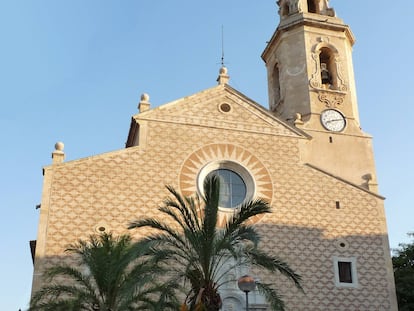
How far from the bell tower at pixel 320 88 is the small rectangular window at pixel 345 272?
395cm

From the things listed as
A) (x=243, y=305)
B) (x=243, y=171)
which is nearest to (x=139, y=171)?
(x=243, y=171)

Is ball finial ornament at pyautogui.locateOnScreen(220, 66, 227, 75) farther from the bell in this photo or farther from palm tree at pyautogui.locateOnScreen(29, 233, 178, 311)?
palm tree at pyautogui.locateOnScreen(29, 233, 178, 311)

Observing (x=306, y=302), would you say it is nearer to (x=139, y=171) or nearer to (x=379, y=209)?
(x=379, y=209)

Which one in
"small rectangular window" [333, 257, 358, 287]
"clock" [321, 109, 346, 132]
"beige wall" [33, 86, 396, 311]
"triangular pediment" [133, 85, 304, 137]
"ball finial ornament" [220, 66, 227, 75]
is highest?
"ball finial ornament" [220, 66, 227, 75]

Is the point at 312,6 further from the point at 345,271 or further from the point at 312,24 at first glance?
the point at 345,271

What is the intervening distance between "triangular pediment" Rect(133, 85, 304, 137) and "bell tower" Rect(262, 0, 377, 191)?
6.24ft

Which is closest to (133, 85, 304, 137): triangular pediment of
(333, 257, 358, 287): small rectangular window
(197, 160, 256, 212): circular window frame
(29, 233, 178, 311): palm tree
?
(197, 160, 256, 212): circular window frame

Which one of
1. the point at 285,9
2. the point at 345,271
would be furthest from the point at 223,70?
the point at 345,271

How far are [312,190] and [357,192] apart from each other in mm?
2143

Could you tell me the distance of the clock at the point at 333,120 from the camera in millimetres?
28359

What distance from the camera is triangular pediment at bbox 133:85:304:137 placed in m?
24.6

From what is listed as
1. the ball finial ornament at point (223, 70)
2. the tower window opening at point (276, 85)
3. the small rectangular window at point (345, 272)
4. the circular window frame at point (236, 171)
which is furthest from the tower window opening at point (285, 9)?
the small rectangular window at point (345, 272)

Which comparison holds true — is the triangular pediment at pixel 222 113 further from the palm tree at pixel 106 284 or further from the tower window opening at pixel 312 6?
the tower window opening at pixel 312 6

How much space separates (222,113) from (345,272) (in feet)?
28.1
